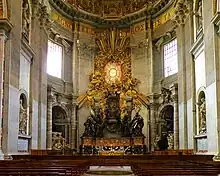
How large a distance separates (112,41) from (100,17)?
1654 millimetres

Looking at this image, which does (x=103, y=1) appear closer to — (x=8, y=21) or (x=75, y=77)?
(x=75, y=77)

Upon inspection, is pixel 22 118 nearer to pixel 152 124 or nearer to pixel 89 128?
pixel 89 128

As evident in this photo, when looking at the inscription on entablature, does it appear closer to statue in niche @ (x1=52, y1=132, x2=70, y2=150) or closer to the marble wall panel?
statue in niche @ (x1=52, y1=132, x2=70, y2=150)

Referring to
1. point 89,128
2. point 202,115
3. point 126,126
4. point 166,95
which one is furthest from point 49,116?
point 202,115

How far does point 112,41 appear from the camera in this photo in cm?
2466

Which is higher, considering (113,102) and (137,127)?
(113,102)

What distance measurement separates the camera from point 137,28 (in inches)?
970

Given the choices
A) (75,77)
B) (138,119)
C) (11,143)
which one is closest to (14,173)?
(11,143)

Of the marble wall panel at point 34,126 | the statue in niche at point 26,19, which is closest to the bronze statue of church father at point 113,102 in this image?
the marble wall panel at point 34,126

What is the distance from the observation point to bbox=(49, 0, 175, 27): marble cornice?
74.1ft

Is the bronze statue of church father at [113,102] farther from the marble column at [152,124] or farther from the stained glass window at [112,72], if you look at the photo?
the marble column at [152,124]

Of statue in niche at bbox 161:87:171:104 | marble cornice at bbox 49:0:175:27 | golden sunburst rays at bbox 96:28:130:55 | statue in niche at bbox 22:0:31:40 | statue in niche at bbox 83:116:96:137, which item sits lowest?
statue in niche at bbox 83:116:96:137

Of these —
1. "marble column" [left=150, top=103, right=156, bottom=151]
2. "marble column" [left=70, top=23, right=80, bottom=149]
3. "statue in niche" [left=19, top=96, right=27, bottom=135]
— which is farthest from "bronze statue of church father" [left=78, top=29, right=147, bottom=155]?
"statue in niche" [left=19, top=96, right=27, bottom=135]

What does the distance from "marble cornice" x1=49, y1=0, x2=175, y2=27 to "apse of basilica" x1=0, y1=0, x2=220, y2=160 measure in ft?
0.20
